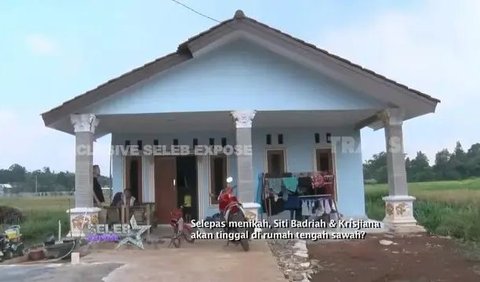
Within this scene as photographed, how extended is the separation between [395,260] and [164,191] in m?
7.39

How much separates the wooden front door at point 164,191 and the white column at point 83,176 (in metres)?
3.13

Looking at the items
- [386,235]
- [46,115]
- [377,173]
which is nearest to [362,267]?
[386,235]

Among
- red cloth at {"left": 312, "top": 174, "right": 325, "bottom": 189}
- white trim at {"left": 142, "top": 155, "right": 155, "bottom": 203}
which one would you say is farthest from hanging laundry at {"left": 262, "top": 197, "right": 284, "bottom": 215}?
white trim at {"left": 142, "top": 155, "right": 155, "bottom": 203}

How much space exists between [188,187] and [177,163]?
0.70 m

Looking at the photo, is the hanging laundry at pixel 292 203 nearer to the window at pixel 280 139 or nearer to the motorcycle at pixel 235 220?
the window at pixel 280 139

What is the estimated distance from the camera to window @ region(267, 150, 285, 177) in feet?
46.3

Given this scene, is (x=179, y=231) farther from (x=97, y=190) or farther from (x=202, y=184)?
(x=202, y=184)

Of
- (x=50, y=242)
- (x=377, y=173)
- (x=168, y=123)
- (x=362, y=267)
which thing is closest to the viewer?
(x=362, y=267)

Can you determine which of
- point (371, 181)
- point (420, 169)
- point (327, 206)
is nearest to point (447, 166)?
point (420, 169)

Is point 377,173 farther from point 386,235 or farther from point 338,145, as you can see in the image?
point 386,235

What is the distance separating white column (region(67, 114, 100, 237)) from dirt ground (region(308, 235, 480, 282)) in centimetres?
458

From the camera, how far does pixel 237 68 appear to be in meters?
11.3

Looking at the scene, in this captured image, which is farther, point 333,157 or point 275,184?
point 333,157

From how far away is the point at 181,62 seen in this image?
36.3ft
